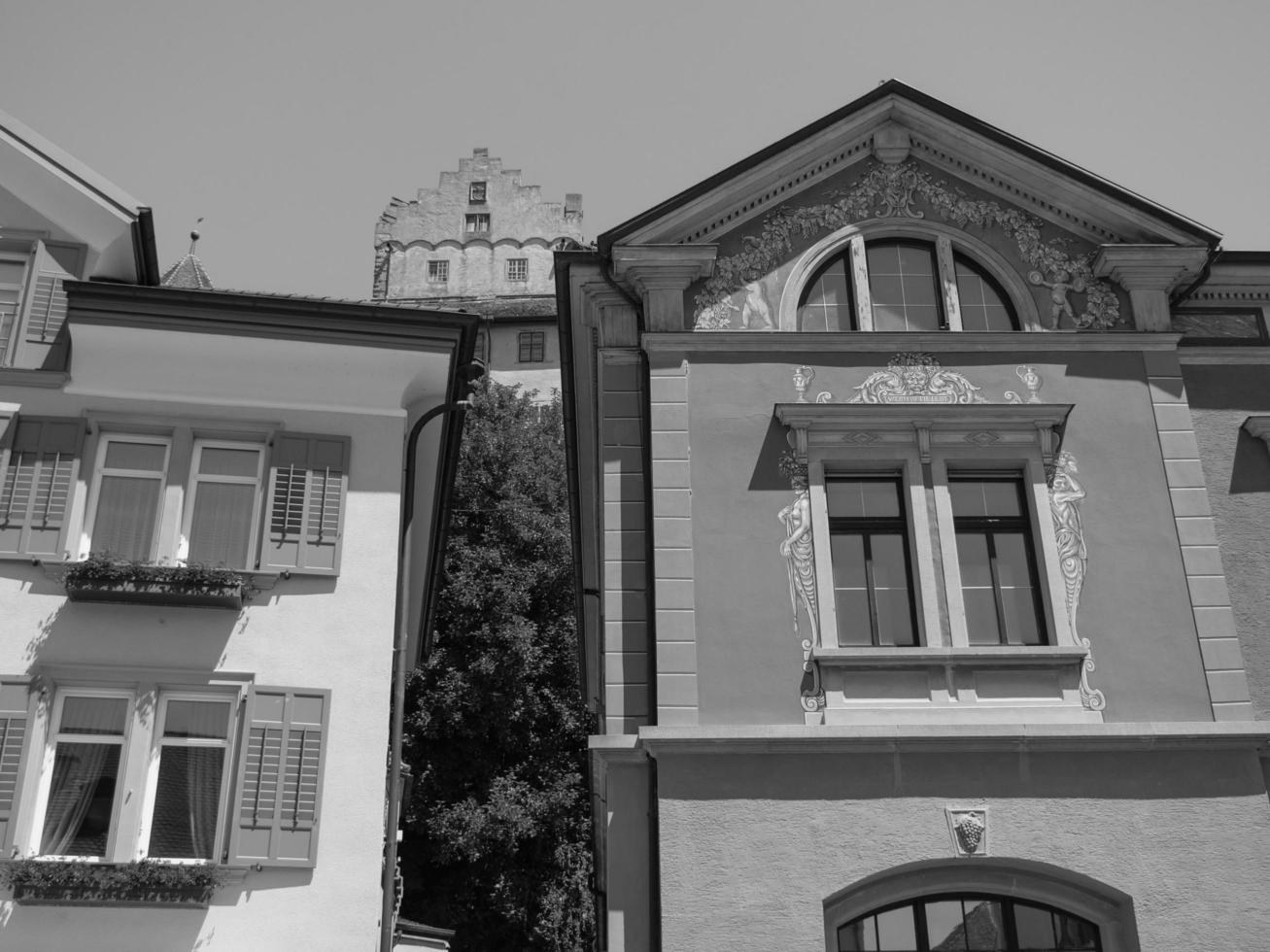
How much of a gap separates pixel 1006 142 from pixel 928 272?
1.99m

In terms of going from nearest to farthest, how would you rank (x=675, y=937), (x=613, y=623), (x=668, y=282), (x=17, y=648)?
1. (x=675, y=937)
2. (x=17, y=648)
3. (x=613, y=623)
4. (x=668, y=282)

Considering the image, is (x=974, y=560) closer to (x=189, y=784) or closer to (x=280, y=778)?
(x=280, y=778)

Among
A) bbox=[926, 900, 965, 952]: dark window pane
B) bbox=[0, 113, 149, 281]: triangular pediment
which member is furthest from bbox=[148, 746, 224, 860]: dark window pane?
bbox=[926, 900, 965, 952]: dark window pane

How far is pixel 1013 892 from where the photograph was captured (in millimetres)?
15266

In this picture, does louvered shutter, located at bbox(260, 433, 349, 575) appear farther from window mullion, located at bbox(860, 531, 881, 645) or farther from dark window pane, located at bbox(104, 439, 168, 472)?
window mullion, located at bbox(860, 531, 881, 645)

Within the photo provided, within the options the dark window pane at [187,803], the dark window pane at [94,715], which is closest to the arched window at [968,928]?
the dark window pane at [187,803]

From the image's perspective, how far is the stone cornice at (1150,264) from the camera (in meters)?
17.9

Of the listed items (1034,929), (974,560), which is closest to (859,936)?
(1034,929)

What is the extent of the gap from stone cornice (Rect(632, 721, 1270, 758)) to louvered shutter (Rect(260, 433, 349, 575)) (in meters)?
4.41

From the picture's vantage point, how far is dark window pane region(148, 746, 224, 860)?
1509 cm

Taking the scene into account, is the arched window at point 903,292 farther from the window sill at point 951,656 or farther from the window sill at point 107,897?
the window sill at point 107,897

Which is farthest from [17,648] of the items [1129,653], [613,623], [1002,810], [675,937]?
[1129,653]

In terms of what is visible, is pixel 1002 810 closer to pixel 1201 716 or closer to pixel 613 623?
pixel 1201 716

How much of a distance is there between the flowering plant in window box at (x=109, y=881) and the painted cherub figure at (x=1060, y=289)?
12.0m
